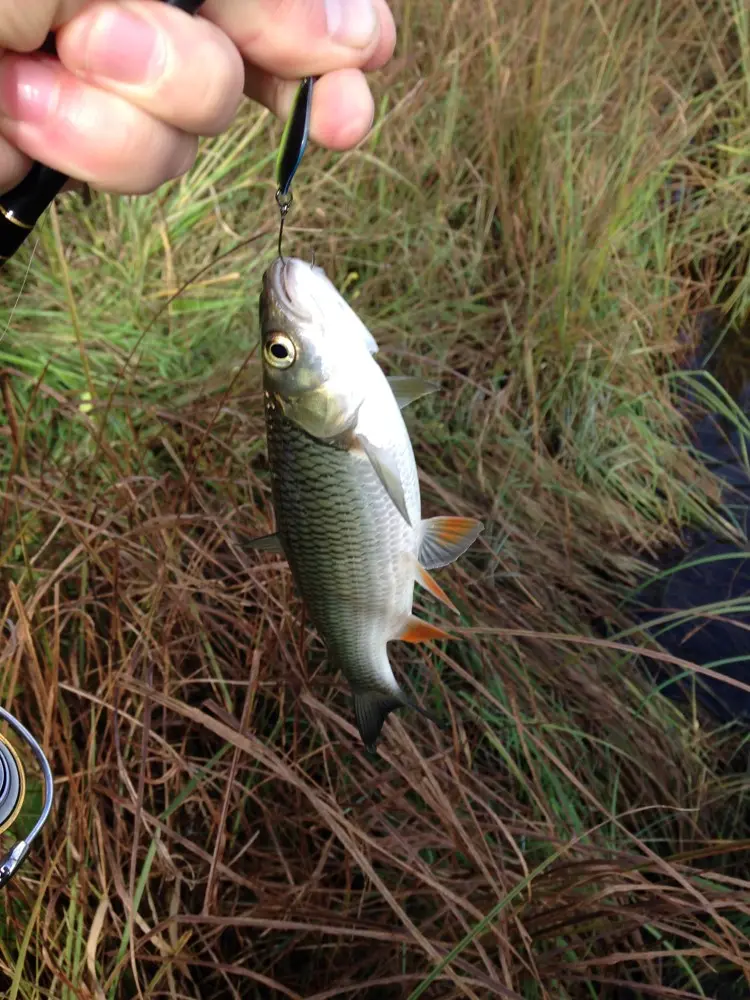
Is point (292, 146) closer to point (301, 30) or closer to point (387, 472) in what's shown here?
point (301, 30)

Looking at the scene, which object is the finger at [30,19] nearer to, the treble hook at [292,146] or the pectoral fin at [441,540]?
the treble hook at [292,146]

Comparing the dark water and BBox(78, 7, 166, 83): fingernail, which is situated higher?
BBox(78, 7, 166, 83): fingernail

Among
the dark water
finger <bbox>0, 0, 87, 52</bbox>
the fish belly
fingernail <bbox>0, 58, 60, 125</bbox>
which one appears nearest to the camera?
finger <bbox>0, 0, 87, 52</bbox>

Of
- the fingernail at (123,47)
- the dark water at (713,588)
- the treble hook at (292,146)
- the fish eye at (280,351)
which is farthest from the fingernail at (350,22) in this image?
the dark water at (713,588)

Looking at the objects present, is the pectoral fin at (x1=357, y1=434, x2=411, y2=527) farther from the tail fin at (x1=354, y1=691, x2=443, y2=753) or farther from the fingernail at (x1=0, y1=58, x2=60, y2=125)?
the fingernail at (x1=0, y1=58, x2=60, y2=125)

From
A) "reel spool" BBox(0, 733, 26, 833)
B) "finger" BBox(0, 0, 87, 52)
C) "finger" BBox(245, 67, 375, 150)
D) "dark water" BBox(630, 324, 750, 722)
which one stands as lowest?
"dark water" BBox(630, 324, 750, 722)

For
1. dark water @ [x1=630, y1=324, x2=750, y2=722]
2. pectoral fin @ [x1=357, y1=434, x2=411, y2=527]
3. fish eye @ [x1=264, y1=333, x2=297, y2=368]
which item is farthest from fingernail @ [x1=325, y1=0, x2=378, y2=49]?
dark water @ [x1=630, y1=324, x2=750, y2=722]

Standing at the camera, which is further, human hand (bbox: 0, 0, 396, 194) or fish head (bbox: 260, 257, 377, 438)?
fish head (bbox: 260, 257, 377, 438)
